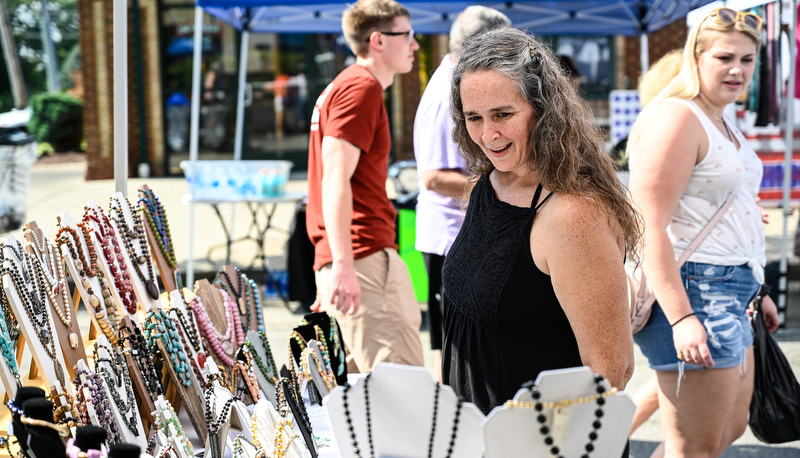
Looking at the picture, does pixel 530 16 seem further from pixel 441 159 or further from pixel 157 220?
pixel 157 220

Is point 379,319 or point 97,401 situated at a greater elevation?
point 97,401

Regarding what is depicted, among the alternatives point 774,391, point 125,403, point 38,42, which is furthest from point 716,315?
point 38,42

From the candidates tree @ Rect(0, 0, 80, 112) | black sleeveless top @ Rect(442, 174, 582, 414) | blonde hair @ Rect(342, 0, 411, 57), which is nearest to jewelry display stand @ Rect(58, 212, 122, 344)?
black sleeveless top @ Rect(442, 174, 582, 414)

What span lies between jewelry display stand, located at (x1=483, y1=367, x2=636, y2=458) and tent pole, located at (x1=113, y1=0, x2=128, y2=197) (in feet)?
5.70

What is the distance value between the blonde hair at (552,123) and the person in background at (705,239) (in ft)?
2.35

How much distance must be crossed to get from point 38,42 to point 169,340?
107ft

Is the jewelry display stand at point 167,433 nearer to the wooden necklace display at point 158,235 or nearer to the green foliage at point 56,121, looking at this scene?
the wooden necklace display at point 158,235

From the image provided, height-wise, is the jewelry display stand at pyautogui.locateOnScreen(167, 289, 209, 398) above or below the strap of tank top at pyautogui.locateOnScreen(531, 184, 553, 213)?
below

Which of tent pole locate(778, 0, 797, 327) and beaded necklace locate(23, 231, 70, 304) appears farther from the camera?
tent pole locate(778, 0, 797, 327)

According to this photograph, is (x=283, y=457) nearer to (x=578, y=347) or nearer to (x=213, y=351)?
(x=578, y=347)

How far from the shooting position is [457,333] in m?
1.79

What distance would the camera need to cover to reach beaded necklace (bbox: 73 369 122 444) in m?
1.53

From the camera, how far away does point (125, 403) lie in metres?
1.69

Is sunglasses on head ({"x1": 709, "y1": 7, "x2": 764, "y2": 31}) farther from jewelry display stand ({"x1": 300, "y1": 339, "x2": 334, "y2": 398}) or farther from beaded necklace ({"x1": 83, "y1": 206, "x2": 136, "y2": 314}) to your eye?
beaded necklace ({"x1": 83, "y1": 206, "x2": 136, "y2": 314})
